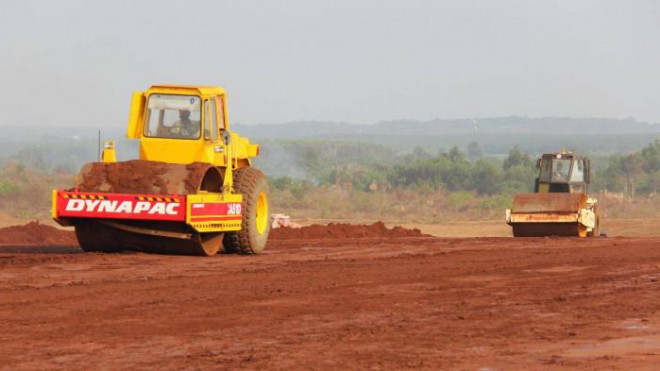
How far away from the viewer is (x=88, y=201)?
19266 mm

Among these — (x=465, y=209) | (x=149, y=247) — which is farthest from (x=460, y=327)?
(x=465, y=209)

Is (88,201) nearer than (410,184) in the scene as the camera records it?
Yes

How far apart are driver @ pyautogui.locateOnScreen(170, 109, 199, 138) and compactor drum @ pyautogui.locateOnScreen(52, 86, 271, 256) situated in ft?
0.05

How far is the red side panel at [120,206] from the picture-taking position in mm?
19078

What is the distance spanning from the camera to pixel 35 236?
2603 centimetres

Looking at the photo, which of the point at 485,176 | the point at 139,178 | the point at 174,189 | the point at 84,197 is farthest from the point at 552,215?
the point at 485,176

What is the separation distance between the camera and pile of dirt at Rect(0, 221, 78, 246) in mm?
25312

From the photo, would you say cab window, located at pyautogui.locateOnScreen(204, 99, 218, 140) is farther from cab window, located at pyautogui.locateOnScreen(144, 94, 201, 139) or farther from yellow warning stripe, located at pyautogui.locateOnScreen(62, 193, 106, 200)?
yellow warning stripe, located at pyautogui.locateOnScreen(62, 193, 106, 200)

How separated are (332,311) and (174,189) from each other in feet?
Result: 21.6

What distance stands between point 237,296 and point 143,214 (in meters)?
4.65

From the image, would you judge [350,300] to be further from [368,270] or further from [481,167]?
[481,167]

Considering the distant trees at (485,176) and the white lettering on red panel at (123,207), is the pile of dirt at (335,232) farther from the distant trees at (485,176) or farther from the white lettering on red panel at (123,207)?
the distant trees at (485,176)

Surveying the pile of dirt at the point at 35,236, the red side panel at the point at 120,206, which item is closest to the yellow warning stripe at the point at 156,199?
the red side panel at the point at 120,206

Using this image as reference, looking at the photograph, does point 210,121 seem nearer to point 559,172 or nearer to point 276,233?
point 276,233
